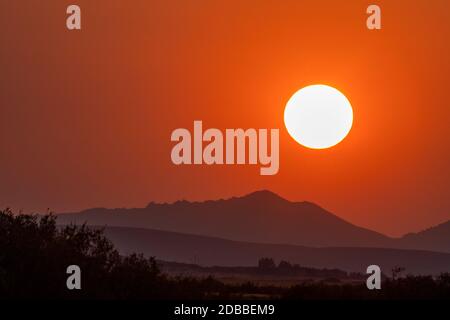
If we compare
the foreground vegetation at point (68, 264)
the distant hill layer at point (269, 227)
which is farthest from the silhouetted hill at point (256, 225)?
the foreground vegetation at point (68, 264)

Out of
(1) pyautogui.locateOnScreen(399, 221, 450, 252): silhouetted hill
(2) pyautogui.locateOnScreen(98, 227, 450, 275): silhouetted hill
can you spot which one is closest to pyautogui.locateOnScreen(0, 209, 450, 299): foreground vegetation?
(2) pyautogui.locateOnScreen(98, 227, 450, 275): silhouetted hill

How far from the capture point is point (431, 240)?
13575cm

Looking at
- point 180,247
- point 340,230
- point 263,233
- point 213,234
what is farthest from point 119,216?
point 340,230

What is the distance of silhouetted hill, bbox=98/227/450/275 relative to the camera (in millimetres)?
125562

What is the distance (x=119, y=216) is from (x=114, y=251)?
276ft

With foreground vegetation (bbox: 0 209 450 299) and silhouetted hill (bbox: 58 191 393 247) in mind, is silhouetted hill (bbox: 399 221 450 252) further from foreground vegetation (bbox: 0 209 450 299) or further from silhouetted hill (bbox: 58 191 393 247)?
foreground vegetation (bbox: 0 209 450 299)

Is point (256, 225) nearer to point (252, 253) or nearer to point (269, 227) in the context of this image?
point (269, 227)

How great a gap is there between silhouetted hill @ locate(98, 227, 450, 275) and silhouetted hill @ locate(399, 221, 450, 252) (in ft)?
5.20

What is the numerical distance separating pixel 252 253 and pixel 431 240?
27.9 m

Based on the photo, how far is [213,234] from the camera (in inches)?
6462

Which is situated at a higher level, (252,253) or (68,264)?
(252,253)

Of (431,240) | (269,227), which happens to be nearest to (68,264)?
(431,240)
